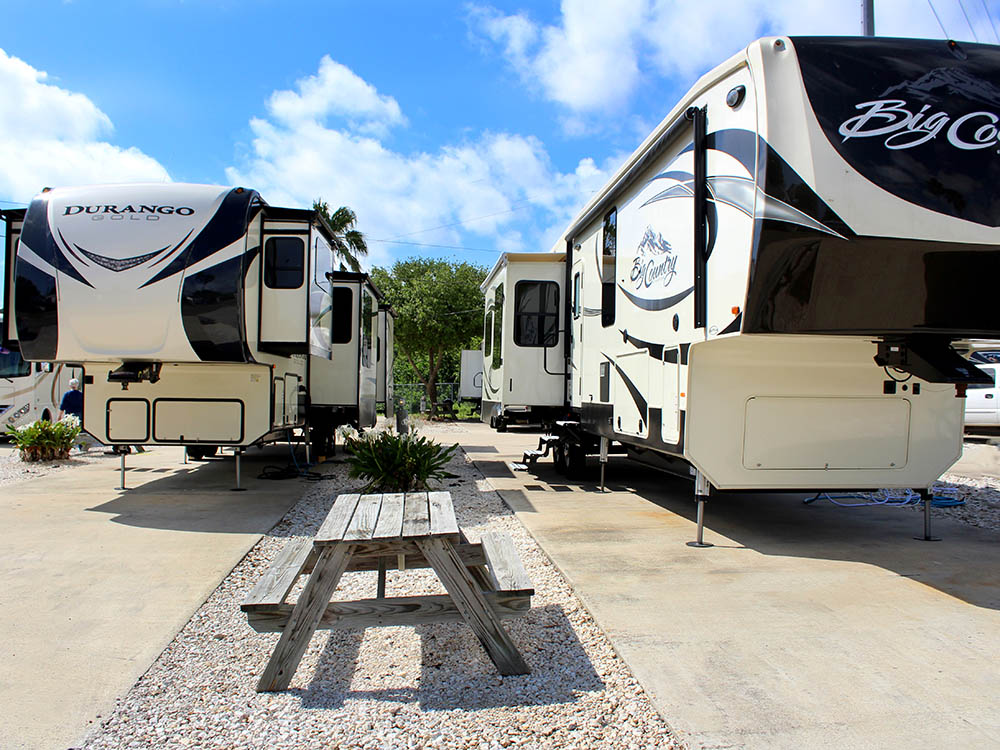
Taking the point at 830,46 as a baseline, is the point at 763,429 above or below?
below

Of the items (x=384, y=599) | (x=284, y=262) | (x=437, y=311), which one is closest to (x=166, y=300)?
(x=284, y=262)

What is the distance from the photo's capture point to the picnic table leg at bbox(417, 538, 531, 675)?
312 centimetres

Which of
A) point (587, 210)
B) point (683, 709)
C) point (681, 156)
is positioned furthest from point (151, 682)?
point (587, 210)

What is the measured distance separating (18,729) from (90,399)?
Answer: 555 centimetres

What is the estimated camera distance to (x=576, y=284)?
351 inches

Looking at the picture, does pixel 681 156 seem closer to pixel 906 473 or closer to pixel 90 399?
pixel 906 473

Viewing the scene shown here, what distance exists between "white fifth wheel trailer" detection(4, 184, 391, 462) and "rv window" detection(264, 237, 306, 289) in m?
0.01

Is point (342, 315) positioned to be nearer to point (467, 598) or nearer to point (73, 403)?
point (73, 403)

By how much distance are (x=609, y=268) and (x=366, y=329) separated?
5.42 metres

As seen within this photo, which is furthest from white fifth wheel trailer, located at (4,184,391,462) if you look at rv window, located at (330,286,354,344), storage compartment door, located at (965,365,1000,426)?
storage compartment door, located at (965,365,1000,426)

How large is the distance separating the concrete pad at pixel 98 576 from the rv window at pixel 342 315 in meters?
2.68

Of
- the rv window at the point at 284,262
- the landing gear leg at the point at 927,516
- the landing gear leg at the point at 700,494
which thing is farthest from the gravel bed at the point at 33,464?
the landing gear leg at the point at 927,516

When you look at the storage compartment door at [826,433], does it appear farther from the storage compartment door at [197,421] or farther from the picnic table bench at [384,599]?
the storage compartment door at [197,421]

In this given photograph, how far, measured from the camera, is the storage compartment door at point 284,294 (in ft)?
24.0
